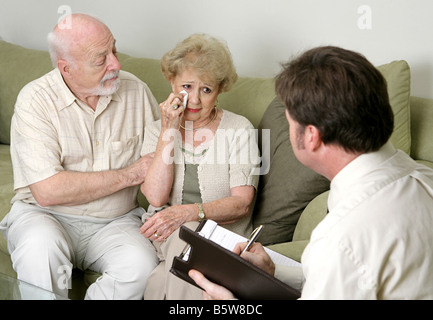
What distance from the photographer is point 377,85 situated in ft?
3.89

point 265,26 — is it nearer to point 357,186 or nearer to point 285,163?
point 285,163

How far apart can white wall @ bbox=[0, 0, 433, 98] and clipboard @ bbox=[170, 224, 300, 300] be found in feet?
3.81

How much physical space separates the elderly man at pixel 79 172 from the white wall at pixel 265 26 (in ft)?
2.56

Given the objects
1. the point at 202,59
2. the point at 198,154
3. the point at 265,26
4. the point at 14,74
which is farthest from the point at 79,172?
the point at 14,74

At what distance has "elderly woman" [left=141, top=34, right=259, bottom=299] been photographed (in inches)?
78.4

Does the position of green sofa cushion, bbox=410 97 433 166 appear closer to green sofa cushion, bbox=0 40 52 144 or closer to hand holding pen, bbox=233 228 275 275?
hand holding pen, bbox=233 228 275 275

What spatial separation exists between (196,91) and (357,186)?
100 cm

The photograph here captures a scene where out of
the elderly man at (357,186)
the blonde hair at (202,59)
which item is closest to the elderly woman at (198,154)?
the blonde hair at (202,59)

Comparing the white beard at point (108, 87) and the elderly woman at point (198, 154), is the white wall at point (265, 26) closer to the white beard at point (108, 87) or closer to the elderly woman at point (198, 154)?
the elderly woman at point (198, 154)

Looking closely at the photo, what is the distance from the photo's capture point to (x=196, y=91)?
204 centimetres

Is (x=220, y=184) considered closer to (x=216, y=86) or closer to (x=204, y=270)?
(x=216, y=86)
